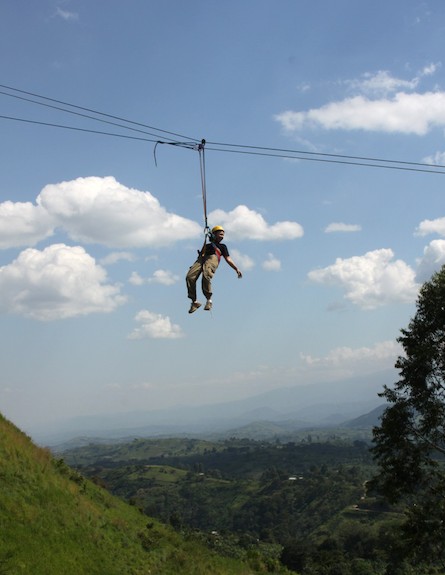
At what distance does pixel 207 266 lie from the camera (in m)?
16.5

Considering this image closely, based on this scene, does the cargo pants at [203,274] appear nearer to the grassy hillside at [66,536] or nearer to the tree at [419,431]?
the grassy hillside at [66,536]

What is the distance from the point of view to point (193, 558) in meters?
27.0

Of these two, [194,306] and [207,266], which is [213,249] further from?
[194,306]

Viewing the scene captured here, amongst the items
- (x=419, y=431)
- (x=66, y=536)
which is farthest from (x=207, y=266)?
(x=419, y=431)

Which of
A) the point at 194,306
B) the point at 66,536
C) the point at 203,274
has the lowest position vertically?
the point at 66,536

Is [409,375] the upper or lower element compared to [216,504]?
upper

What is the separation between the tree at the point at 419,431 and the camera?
25.6 metres

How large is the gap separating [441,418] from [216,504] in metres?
186

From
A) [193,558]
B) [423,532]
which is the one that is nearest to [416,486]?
[423,532]

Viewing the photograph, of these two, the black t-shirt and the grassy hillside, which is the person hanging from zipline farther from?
the grassy hillside

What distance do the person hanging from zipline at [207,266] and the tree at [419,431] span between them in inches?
616

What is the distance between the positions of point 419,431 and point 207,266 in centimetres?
1777

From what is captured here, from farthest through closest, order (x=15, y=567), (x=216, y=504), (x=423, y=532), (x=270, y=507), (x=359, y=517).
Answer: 1. (x=216, y=504)
2. (x=270, y=507)
3. (x=359, y=517)
4. (x=423, y=532)
5. (x=15, y=567)

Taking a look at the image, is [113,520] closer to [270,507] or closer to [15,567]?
[15,567]
